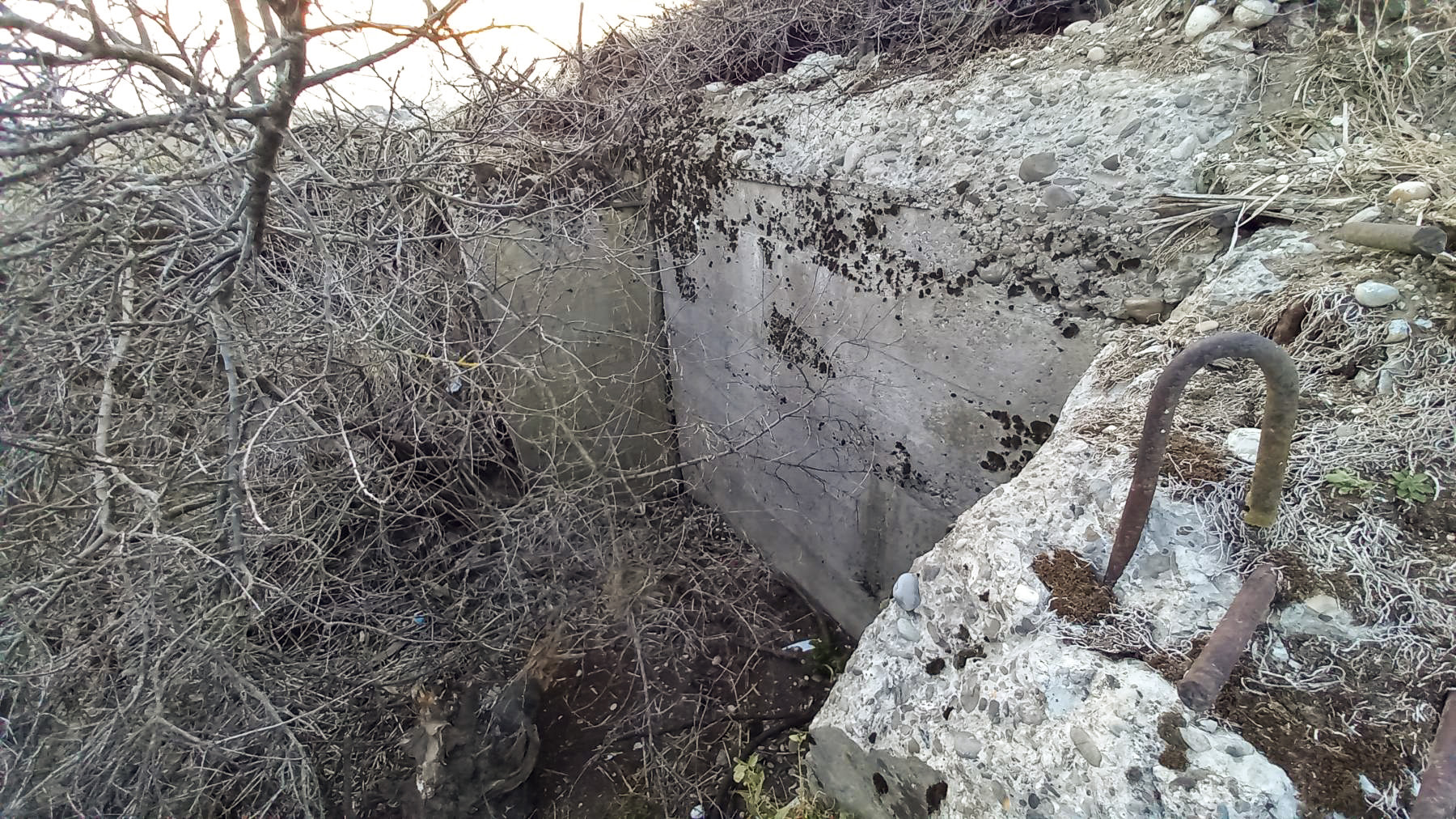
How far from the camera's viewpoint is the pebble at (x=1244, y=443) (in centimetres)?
134

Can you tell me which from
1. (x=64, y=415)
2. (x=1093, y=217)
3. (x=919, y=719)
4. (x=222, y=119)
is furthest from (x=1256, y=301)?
(x=64, y=415)

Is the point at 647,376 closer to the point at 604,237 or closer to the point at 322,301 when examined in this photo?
the point at 604,237

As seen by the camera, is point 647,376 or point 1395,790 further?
point 647,376

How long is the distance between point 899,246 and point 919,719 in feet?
5.82

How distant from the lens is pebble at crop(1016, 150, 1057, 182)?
2125mm

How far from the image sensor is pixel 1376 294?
4.81 feet

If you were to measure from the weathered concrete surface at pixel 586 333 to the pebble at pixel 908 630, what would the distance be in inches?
81.7

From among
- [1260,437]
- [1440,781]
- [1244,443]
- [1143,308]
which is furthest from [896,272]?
[1440,781]

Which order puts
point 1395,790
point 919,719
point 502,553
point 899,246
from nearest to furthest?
point 1395,790, point 919,719, point 899,246, point 502,553

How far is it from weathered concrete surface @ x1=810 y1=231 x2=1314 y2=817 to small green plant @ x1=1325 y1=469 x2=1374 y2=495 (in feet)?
0.70

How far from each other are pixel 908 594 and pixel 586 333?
10.3ft

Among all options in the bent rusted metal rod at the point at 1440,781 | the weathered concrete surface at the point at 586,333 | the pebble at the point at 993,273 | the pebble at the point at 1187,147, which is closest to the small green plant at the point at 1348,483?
the bent rusted metal rod at the point at 1440,781

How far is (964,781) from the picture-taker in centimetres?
122

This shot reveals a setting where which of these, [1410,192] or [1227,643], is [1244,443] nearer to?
[1227,643]
